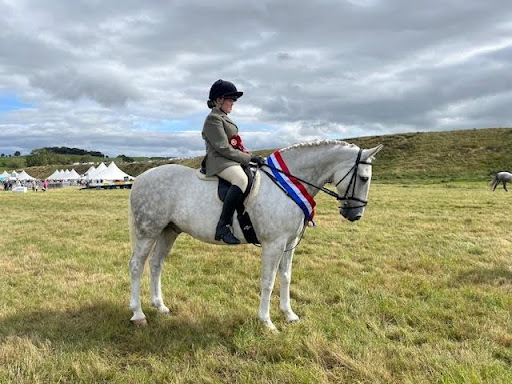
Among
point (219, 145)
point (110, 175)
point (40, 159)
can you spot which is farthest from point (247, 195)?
point (40, 159)

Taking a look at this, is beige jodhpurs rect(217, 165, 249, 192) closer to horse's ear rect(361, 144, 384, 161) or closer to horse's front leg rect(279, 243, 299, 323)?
horse's front leg rect(279, 243, 299, 323)

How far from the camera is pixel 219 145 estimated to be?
577 cm

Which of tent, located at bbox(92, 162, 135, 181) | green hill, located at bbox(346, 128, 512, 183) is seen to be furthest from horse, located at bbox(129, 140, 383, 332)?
tent, located at bbox(92, 162, 135, 181)

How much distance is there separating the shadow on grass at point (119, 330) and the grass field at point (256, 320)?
0.02 metres

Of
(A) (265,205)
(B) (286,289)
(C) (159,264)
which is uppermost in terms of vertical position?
(A) (265,205)

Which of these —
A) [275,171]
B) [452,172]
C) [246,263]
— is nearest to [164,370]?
[275,171]

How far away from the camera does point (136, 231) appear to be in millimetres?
6590

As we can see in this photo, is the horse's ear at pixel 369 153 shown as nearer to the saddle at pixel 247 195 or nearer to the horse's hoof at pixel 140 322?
the saddle at pixel 247 195

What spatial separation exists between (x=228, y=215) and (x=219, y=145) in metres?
1.03

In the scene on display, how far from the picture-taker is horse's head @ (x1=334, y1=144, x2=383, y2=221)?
5.80 m

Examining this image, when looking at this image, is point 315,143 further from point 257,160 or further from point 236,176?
point 236,176

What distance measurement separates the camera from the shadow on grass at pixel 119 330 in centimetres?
528

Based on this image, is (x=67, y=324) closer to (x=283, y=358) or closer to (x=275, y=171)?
(x=283, y=358)

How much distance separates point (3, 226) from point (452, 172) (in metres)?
62.4
